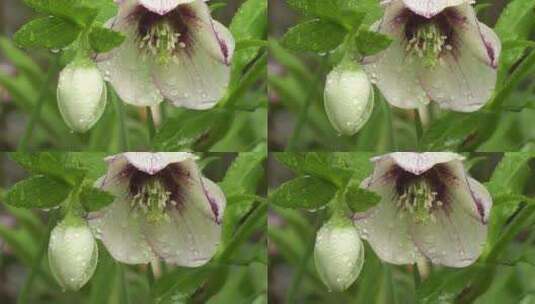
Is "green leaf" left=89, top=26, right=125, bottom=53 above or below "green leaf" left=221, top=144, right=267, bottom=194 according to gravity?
above

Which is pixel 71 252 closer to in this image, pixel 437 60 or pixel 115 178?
pixel 115 178

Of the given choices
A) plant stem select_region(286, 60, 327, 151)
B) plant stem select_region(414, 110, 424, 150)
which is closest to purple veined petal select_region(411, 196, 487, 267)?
plant stem select_region(414, 110, 424, 150)

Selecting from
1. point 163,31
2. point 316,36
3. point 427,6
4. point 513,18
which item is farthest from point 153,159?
point 513,18

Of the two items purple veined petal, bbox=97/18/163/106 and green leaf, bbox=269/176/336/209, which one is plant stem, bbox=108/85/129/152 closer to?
purple veined petal, bbox=97/18/163/106

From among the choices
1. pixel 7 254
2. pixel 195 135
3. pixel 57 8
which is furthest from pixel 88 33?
pixel 7 254

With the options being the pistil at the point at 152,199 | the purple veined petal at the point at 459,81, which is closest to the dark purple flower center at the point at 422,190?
the purple veined petal at the point at 459,81

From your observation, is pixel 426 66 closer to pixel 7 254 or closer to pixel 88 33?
pixel 88 33
